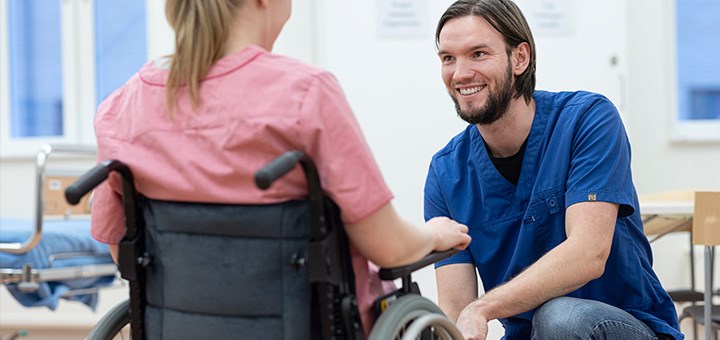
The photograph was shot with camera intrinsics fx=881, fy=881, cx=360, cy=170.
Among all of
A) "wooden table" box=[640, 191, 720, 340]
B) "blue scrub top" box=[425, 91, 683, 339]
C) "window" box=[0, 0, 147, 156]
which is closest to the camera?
"blue scrub top" box=[425, 91, 683, 339]

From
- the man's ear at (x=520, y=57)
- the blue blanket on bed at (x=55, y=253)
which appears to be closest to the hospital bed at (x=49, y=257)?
the blue blanket on bed at (x=55, y=253)

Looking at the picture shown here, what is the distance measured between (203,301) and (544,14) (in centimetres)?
279

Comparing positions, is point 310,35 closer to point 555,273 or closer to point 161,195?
point 555,273

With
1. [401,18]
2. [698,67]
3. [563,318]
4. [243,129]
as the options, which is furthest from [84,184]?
[698,67]

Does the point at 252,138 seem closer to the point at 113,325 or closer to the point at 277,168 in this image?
the point at 277,168

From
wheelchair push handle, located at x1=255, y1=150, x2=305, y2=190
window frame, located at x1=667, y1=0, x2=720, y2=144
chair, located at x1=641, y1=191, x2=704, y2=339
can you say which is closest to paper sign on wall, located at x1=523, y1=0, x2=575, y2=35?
window frame, located at x1=667, y1=0, x2=720, y2=144

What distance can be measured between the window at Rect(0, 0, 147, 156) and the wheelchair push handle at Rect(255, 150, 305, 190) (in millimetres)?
3483

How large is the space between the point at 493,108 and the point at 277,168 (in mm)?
877

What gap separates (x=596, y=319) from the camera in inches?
58.7

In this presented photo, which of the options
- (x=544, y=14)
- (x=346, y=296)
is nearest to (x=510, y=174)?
(x=346, y=296)

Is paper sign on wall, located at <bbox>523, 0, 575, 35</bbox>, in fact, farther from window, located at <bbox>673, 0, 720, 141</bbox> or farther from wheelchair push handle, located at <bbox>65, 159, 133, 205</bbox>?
wheelchair push handle, located at <bbox>65, 159, 133, 205</bbox>

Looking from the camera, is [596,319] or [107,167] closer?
[107,167]

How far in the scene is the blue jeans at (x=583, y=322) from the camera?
1.48m

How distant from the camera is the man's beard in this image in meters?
1.75
